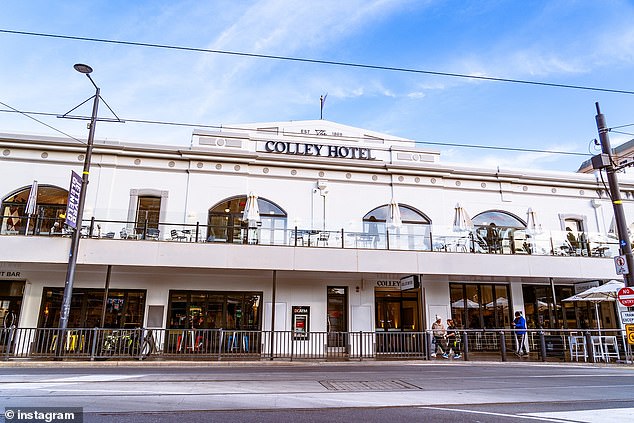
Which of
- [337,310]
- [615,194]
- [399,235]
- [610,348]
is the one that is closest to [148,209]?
[337,310]

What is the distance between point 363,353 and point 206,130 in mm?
11716

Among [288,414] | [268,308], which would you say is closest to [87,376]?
[288,414]

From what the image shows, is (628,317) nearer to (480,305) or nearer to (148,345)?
A: (480,305)

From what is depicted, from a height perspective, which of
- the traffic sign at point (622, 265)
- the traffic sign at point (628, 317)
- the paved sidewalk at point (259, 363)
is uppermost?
the traffic sign at point (622, 265)

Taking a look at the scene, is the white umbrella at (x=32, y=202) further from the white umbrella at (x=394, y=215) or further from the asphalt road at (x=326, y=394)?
the white umbrella at (x=394, y=215)

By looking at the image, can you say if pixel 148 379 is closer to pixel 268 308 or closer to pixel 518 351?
pixel 268 308

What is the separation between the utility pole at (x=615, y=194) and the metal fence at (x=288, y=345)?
4.23 meters

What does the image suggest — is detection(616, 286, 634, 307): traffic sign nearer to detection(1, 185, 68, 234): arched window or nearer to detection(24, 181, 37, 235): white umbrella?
detection(1, 185, 68, 234): arched window

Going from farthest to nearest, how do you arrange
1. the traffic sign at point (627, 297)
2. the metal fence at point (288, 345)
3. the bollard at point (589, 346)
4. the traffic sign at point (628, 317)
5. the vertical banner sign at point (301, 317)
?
the vertical banner sign at point (301, 317) → the bollard at point (589, 346) → the metal fence at point (288, 345) → the traffic sign at point (628, 317) → the traffic sign at point (627, 297)

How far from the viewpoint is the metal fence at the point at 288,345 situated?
12.8 meters

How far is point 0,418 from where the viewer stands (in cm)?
544

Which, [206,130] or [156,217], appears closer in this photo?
[156,217]

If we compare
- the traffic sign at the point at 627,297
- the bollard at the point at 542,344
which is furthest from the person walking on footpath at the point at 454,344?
the traffic sign at the point at 627,297

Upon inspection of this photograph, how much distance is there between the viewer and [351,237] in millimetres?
16531
